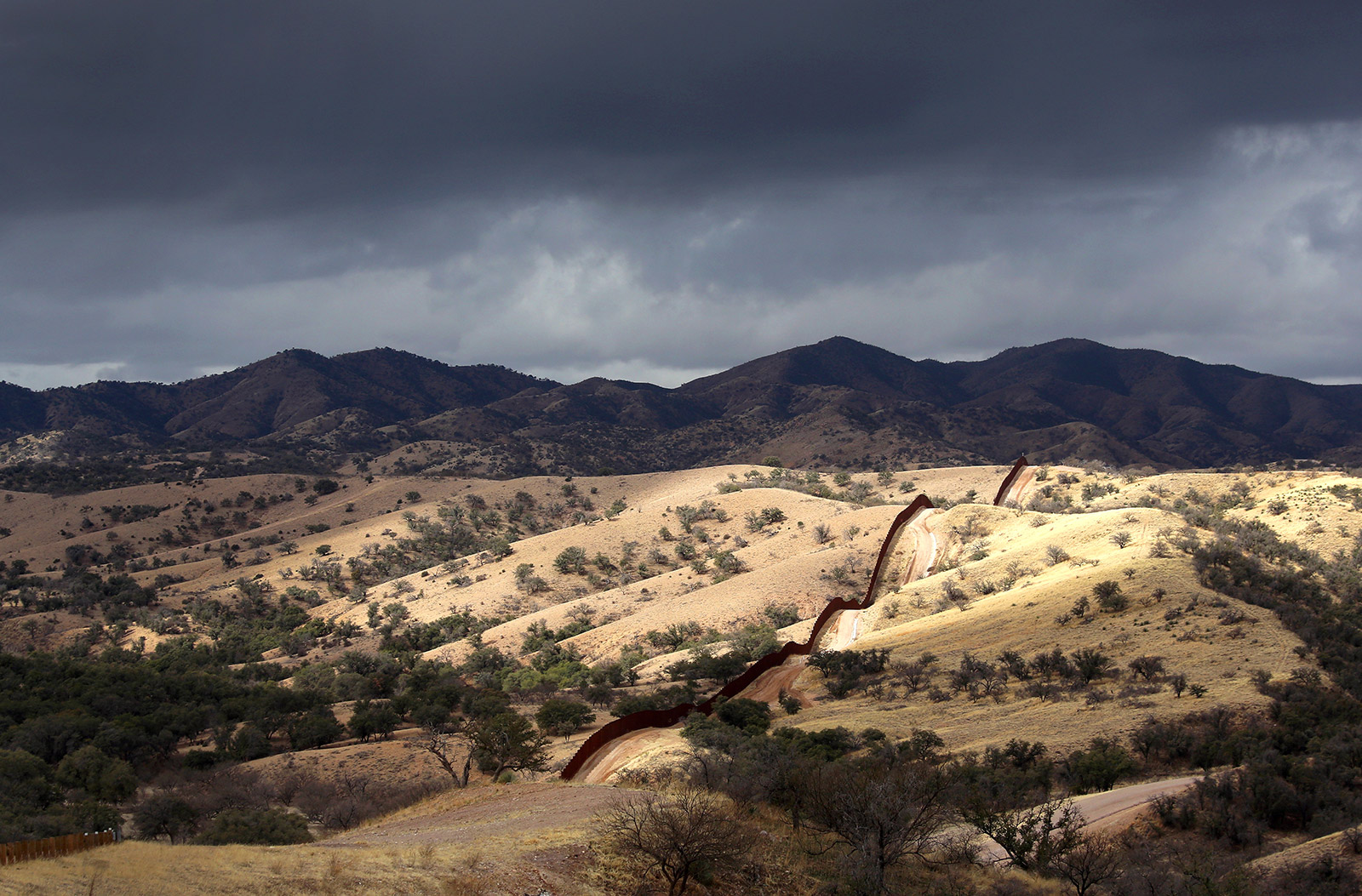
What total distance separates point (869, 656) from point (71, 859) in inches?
964

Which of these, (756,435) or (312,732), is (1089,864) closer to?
(312,732)

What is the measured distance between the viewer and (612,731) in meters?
25.4

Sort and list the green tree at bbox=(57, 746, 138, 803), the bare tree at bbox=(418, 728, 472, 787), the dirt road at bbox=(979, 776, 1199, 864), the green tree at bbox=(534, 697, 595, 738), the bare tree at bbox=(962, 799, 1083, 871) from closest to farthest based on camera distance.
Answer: the bare tree at bbox=(962, 799, 1083, 871) → the dirt road at bbox=(979, 776, 1199, 864) → the green tree at bbox=(57, 746, 138, 803) → the bare tree at bbox=(418, 728, 472, 787) → the green tree at bbox=(534, 697, 595, 738)

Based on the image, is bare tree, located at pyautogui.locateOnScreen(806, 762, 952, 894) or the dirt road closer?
bare tree, located at pyautogui.locateOnScreen(806, 762, 952, 894)

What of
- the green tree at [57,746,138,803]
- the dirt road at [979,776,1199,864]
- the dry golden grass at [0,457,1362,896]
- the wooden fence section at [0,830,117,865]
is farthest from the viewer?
the green tree at [57,746,138,803]

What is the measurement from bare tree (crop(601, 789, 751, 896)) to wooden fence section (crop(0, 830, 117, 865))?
7.72 meters

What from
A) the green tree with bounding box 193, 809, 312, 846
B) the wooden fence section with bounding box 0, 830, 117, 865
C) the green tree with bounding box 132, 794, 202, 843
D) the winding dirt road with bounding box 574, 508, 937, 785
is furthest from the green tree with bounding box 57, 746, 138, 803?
the wooden fence section with bounding box 0, 830, 117, 865

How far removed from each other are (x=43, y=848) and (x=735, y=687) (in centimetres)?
2232

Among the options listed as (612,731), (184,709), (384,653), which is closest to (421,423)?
(384,653)

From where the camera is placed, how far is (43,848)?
11.5m

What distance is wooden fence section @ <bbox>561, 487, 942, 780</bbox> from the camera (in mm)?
24422

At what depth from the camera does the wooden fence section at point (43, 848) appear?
11.2m

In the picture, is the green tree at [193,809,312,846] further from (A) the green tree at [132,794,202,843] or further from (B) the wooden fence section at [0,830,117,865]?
(B) the wooden fence section at [0,830,117,865]

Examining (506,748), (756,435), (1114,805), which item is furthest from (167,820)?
(756,435)
